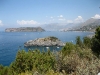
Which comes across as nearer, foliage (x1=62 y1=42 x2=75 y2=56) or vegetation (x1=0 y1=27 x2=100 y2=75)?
vegetation (x1=0 y1=27 x2=100 y2=75)

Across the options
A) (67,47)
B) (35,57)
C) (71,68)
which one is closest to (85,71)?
(71,68)

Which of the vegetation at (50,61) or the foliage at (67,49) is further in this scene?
the foliage at (67,49)

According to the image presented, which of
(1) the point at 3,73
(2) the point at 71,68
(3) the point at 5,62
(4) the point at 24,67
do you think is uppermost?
(2) the point at 71,68

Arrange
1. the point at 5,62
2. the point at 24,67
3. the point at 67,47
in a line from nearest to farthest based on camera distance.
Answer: the point at 24,67, the point at 67,47, the point at 5,62

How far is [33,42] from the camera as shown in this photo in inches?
4146

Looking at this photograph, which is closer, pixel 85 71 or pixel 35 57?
pixel 85 71

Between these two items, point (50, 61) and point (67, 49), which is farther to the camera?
point (67, 49)

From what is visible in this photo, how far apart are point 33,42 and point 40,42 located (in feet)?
15.3

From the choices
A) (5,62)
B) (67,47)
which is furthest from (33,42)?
(67,47)

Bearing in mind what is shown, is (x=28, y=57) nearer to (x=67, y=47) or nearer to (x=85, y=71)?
(x=67, y=47)

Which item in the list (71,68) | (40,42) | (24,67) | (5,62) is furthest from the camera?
(40,42)

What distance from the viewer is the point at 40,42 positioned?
104312 millimetres

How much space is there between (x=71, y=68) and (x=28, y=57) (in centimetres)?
1352

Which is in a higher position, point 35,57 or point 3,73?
point 35,57
